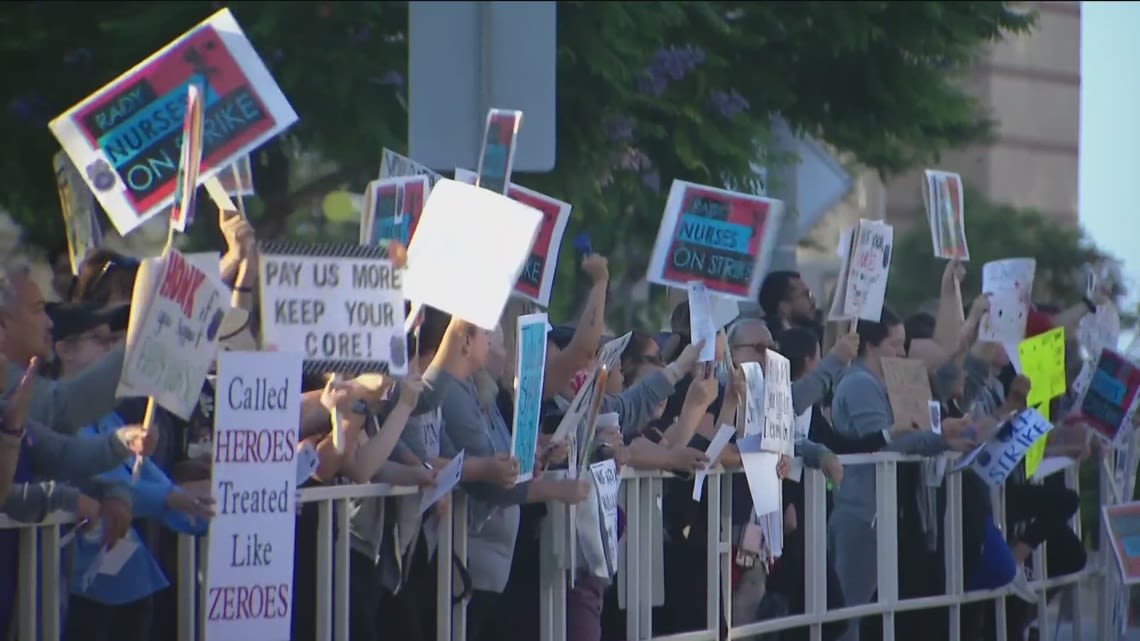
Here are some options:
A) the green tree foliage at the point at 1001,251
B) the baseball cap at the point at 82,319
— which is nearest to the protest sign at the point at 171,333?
the baseball cap at the point at 82,319

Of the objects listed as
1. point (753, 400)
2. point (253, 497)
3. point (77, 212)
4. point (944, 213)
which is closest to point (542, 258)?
point (753, 400)

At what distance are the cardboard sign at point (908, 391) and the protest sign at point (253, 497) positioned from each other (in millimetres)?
4029

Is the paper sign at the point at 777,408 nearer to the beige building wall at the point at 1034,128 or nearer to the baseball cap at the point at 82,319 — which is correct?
the baseball cap at the point at 82,319

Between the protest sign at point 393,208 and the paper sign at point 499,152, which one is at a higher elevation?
the paper sign at point 499,152

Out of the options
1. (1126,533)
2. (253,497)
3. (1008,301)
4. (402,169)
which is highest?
(402,169)

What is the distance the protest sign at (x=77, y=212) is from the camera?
769 cm

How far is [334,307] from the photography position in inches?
247

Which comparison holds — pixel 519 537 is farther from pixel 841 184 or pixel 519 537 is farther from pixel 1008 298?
pixel 841 184

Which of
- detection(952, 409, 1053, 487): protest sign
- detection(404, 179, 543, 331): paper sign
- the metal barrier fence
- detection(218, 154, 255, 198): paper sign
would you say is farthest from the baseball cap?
detection(952, 409, 1053, 487): protest sign

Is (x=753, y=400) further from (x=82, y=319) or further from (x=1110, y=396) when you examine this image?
(x=1110, y=396)

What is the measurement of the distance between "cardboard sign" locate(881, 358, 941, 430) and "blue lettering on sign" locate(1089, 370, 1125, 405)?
1936 millimetres

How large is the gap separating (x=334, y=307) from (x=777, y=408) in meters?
2.65

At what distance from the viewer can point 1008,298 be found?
35.1ft

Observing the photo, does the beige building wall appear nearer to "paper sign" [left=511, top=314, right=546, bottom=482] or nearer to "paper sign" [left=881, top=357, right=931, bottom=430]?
"paper sign" [left=881, top=357, right=931, bottom=430]
